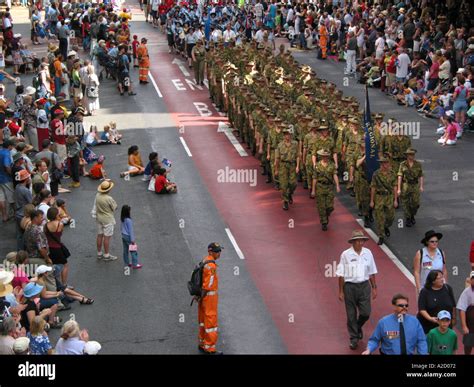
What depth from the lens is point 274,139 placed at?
25.4 metres

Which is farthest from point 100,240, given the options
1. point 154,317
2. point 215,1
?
point 215,1

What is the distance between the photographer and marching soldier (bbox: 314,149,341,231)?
880 inches

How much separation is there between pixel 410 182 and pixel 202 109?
14.2 metres

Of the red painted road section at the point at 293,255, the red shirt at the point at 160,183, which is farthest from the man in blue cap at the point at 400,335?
the red shirt at the point at 160,183

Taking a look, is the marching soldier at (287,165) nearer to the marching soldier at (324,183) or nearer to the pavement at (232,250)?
the pavement at (232,250)

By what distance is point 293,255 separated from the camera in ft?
70.0

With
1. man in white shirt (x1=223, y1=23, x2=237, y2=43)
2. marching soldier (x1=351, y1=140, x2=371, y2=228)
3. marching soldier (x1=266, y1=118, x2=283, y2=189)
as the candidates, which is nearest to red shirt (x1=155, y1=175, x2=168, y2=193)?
marching soldier (x1=266, y1=118, x2=283, y2=189)

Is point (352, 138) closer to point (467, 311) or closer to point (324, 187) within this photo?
point (324, 187)

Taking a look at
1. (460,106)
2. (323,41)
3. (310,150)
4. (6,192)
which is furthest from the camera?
(323,41)

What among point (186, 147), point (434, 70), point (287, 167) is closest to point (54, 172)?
point (287, 167)

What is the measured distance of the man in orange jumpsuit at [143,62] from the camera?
39.3 metres

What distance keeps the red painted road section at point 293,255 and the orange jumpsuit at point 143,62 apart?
9363 millimetres

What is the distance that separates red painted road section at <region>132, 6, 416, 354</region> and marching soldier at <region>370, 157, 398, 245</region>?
56cm

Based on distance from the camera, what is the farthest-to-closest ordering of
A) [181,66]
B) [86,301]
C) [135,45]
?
[181,66], [135,45], [86,301]
